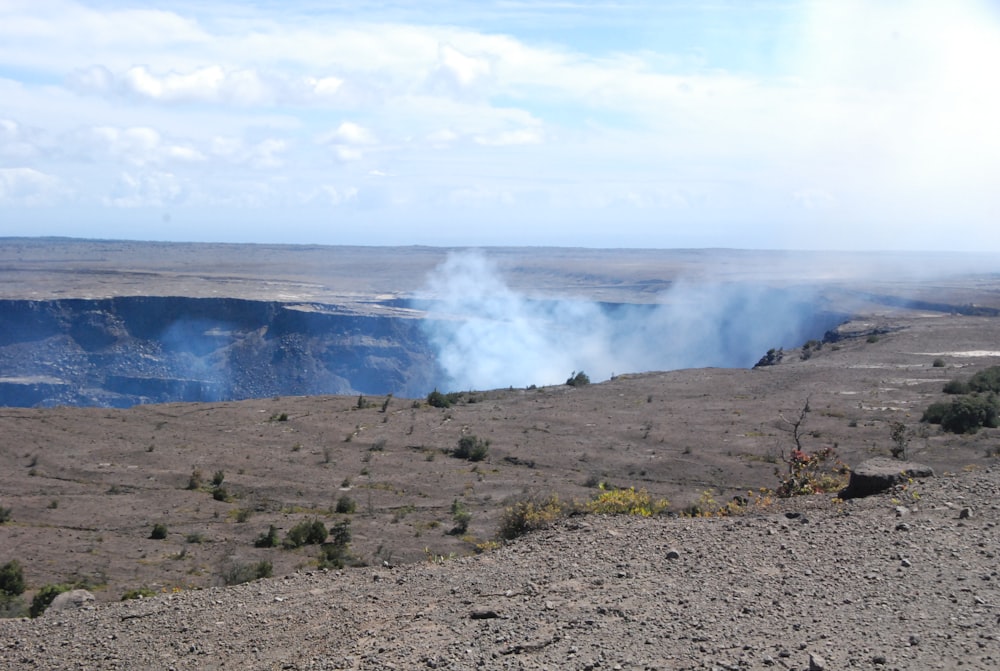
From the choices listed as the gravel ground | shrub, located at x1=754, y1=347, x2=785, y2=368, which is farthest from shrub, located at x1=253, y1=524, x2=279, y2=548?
shrub, located at x1=754, y1=347, x2=785, y2=368

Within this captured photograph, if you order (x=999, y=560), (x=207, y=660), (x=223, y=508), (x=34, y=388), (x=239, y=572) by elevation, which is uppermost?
(x=999, y=560)

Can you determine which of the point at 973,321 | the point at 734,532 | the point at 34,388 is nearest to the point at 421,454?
the point at 734,532

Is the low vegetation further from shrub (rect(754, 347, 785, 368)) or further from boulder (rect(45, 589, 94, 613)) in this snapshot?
boulder (rect(45, 589, 94, 613))

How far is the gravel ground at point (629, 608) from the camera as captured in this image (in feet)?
23.5

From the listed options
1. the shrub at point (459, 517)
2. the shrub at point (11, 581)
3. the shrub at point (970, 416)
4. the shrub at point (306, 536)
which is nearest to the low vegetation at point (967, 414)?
the shrub at point (970, 416)

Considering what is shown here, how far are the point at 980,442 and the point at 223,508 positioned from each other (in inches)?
841

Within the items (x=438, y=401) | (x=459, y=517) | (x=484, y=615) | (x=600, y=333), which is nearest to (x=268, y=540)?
(x=459, y=517)

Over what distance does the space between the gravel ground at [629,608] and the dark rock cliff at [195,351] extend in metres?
68.6

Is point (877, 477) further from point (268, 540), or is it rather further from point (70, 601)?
point (268, 540)

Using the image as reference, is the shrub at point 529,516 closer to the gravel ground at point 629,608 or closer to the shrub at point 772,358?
the gravel ground at point 629,608

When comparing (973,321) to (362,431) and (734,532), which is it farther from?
(734,532)

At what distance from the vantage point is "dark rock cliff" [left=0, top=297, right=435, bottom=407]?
7656cm

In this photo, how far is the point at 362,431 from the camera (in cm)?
3750

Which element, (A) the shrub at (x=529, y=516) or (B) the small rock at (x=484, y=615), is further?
(A) the shrub at (x=529, y=516)
